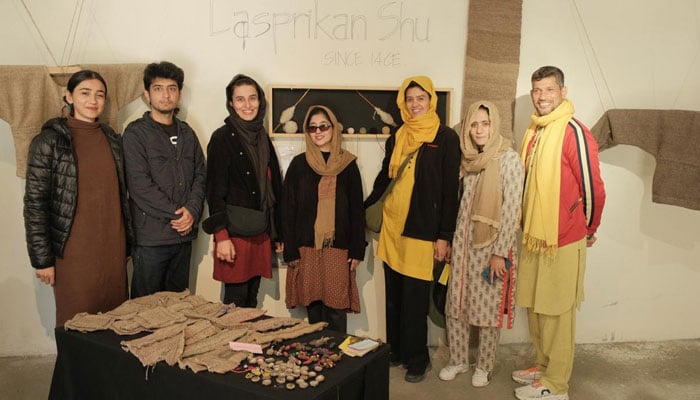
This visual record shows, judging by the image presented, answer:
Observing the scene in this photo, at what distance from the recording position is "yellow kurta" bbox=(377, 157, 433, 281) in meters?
2.63

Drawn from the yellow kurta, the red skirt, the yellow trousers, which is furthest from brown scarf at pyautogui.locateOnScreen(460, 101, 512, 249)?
the red skirt

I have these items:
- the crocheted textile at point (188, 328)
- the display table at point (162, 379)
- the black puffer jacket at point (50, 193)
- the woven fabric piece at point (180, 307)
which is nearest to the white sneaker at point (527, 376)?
the display table at point (162, 379)

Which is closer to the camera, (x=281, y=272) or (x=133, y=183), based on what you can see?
(x=133, y=183)

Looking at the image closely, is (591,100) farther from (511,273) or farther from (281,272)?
(281,272)

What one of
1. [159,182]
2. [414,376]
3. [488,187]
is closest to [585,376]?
[414,376]

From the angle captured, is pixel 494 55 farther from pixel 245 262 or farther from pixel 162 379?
pixel 162 379

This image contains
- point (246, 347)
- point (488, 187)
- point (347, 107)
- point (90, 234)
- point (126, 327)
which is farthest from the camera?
point (347, 107)

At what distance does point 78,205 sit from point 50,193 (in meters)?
0.12

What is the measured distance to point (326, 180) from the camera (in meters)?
2.72

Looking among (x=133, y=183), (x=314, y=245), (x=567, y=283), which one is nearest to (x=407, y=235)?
(x=314, y=245)

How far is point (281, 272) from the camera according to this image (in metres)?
3.12

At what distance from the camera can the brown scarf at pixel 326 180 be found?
8.86 ft

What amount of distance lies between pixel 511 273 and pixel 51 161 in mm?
2192

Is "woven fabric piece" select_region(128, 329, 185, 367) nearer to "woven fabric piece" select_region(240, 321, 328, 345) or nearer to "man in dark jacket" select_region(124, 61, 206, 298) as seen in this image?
"woven fabric piece" select_region(240, 321, 328, 345)
